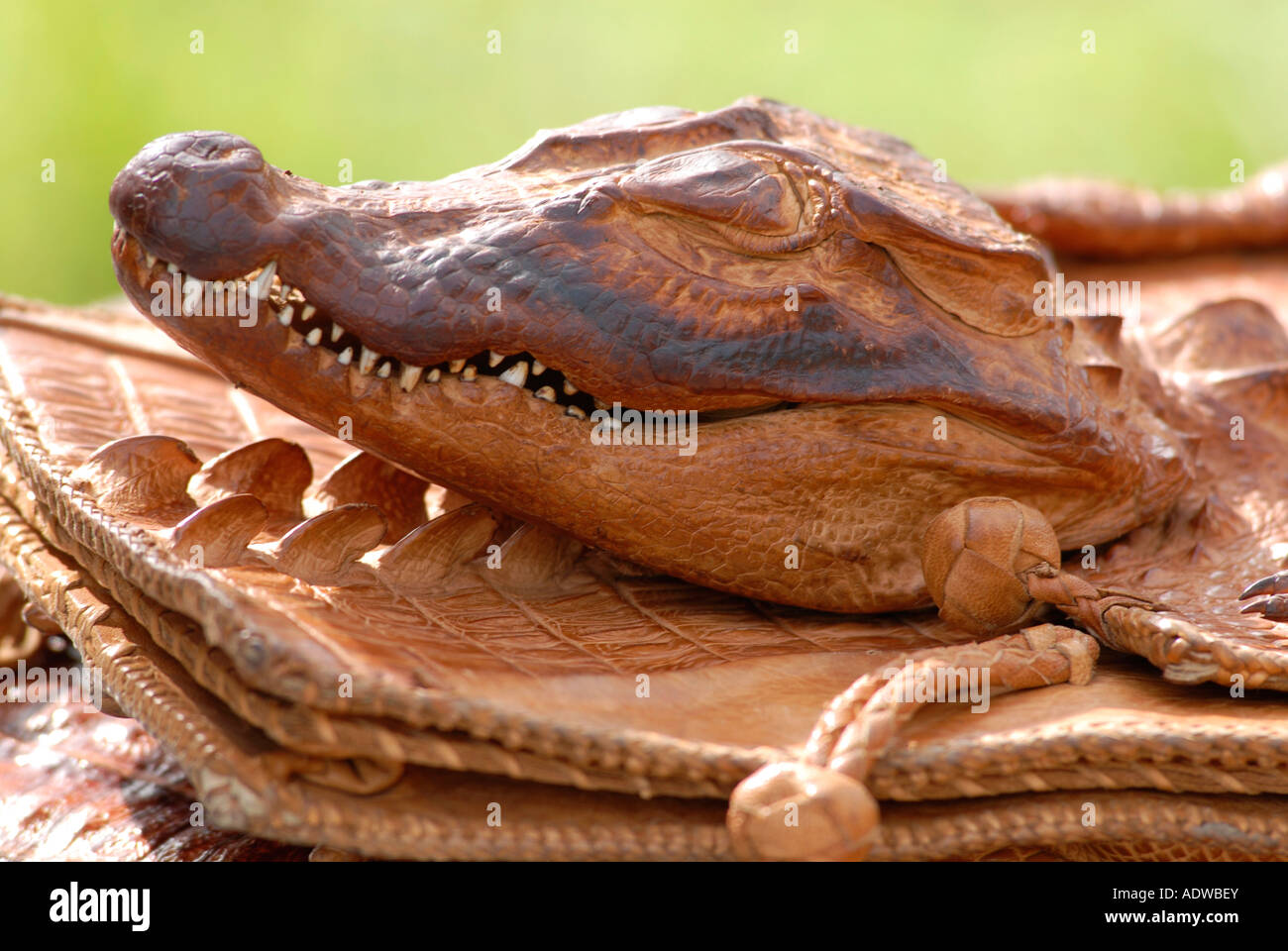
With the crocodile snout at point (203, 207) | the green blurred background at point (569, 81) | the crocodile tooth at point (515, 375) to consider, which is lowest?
the crocodile tooth at point (515, 375)

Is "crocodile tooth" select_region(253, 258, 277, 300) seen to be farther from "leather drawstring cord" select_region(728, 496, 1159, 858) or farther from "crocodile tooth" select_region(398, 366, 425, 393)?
"leather drawstring cord" select_region(728, 496, 1159, 858)

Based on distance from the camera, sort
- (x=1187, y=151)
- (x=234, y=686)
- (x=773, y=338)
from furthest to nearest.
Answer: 1. (x=1187, y=151)
2. (x=773, y=338)
3. (x=234, y=686)

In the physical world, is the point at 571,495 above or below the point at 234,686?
above

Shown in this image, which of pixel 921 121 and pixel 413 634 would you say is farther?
pixel 921 121

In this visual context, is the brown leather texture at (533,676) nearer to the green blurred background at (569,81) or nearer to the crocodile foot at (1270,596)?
the crocodile foot at (1270,596)

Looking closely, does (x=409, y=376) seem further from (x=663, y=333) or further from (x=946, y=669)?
(x=946, y=669)

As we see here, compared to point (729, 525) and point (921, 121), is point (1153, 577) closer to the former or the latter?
point (729, 525)

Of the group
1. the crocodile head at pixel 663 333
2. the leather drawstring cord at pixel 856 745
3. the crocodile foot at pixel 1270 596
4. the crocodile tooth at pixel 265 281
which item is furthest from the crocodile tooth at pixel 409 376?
the crocodile foot at pixel 1270 596
